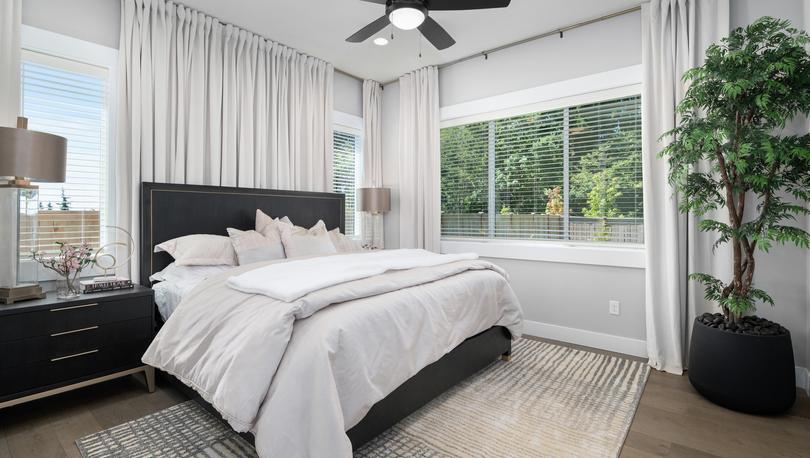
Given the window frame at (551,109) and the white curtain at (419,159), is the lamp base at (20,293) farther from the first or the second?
the window frame at (551,109)

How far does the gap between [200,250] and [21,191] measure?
106 centimetres

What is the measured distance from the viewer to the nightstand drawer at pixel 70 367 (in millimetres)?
2011

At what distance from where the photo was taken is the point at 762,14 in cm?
274

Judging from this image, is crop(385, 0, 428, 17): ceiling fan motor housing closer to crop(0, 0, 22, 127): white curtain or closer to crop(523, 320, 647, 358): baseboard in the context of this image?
crop(0, 0, 22, 127): white curtain

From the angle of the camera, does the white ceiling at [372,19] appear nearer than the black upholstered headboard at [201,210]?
No

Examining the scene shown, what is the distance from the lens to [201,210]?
3.27 meters

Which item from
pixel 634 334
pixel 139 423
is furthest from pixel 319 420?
pixel 634 334

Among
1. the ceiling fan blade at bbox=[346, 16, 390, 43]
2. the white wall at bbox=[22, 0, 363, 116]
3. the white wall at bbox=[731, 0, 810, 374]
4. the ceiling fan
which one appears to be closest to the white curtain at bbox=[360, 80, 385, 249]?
the ceiling fan blade at bbox=[346, 16, 390, 43]

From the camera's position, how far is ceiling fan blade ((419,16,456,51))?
277cm

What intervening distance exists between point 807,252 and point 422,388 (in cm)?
273

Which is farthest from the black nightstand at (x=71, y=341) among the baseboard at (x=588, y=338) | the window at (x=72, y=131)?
the baseboard at (x=588, y=338)

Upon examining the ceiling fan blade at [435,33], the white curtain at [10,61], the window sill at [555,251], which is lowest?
the window sill at [555,251]

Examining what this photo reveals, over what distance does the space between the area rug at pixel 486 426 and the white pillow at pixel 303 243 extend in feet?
4.37

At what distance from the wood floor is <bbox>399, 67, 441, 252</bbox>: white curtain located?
2678 millimetres
